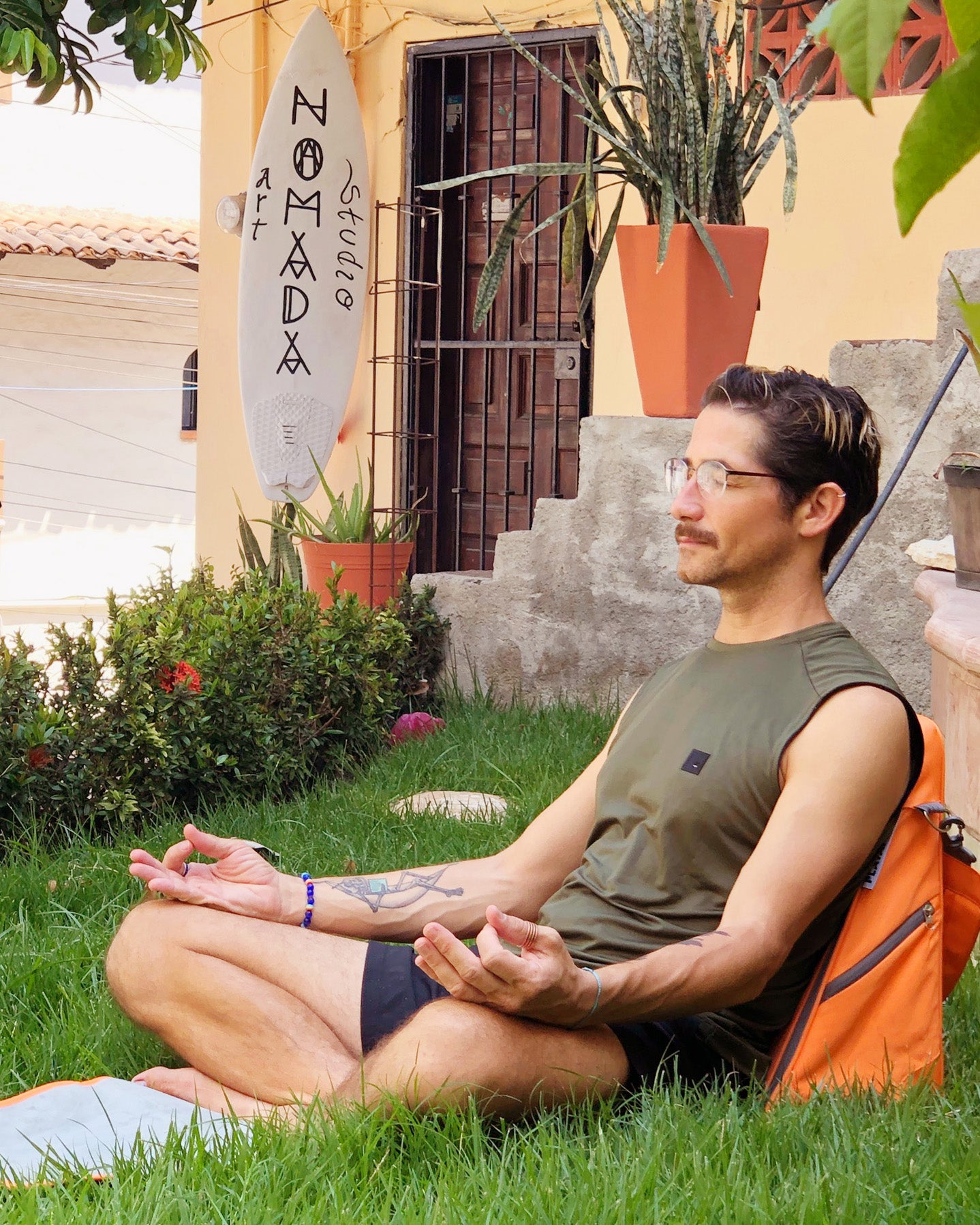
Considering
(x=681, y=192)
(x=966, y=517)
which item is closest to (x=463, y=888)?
(x=966, y=517)

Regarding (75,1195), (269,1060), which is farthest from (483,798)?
(75,1195)

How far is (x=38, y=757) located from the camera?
13.6 feet

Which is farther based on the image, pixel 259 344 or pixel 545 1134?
pixel 259 344

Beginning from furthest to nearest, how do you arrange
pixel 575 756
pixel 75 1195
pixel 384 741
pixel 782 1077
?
pixel 384 741 < pixel 575 756 < pixel 782 1077 < pixel 75 1195

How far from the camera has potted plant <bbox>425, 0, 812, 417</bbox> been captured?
4715 millimetres

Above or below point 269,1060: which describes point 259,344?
above

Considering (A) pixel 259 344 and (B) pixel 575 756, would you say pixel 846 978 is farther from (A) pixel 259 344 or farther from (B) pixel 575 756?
(A) pixel 259 344

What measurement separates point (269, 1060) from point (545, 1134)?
49 cm

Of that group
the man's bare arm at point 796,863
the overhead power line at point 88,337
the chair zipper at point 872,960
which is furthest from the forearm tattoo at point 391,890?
the overhead power line at point 88,337

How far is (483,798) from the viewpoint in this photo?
14.1ft

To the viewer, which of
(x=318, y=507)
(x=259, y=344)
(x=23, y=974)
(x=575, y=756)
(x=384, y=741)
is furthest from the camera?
(x=318, y=507)

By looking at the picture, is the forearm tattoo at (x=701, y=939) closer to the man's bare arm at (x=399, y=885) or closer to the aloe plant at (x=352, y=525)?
the man's bare arm at (x=399, y=885)

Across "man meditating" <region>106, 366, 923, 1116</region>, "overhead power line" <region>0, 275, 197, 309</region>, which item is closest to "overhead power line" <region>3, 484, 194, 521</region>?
"overhead power line" <region>0, 275, 197, 309</region>

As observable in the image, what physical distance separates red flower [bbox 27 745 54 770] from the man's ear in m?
2.64
